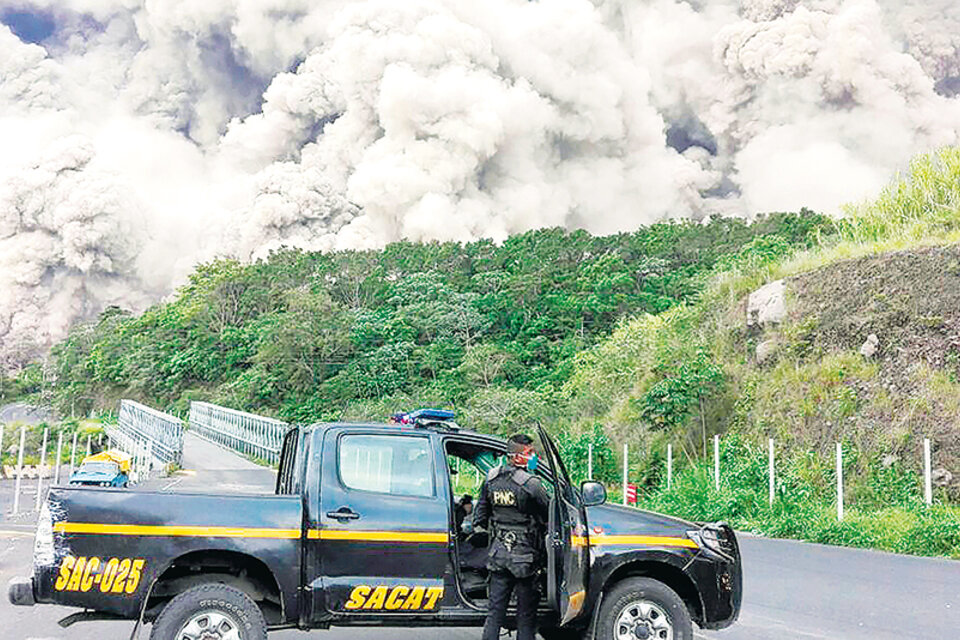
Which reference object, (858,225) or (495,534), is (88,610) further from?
(858,225)

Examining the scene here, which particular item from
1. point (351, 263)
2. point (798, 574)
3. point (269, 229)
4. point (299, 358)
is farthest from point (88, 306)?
point (798, 574)

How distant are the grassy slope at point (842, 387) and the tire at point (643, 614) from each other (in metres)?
8.18

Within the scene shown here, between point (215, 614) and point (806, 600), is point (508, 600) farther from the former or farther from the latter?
point (806, 600)

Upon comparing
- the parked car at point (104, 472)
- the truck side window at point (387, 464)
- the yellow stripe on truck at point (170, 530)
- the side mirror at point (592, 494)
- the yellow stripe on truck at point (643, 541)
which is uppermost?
the truck side window at point (387, 464)

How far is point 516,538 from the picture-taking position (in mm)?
5660

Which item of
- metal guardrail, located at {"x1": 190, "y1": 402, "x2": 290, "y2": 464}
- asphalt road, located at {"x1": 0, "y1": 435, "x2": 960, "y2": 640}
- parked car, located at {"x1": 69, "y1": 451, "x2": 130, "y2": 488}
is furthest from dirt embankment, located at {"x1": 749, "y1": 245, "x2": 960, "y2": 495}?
metal guardrail, located at {"x1": 190, "y1": 402, "x2": 290, "y2": 464}

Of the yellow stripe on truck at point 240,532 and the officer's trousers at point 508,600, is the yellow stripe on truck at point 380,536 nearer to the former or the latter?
the yellow stripe on truck at point 240,532

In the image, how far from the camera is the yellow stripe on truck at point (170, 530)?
5258 millimetres

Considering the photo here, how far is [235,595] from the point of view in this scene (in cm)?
544

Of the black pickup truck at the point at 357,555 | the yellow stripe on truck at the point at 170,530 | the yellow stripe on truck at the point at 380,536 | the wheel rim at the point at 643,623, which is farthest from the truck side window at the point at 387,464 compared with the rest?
the wheel rim at the point at 643,623

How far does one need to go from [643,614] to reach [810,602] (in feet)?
11.5

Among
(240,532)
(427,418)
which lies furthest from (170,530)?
(427,418)

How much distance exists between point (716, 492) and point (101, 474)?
407 inches

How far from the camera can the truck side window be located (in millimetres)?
5883
